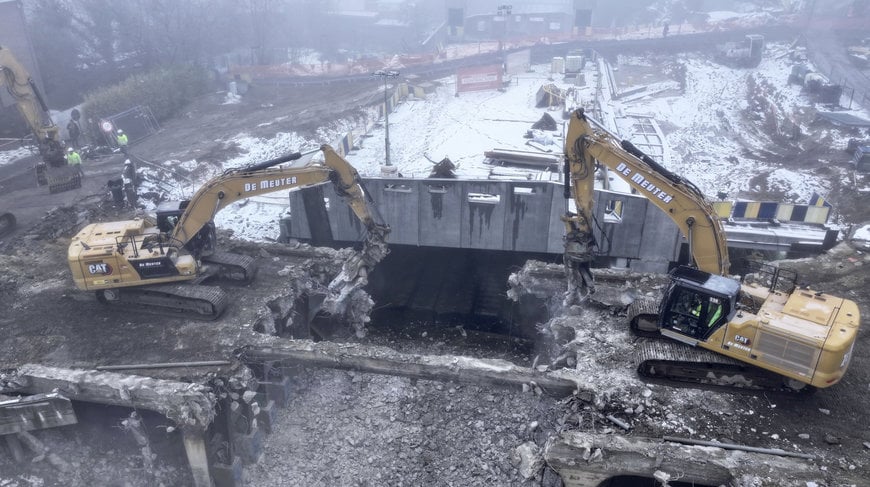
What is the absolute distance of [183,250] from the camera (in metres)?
13.3

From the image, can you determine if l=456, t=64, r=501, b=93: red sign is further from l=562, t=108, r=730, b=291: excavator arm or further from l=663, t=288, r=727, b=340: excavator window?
l=663, t=288, r=727, b=340: excavator window

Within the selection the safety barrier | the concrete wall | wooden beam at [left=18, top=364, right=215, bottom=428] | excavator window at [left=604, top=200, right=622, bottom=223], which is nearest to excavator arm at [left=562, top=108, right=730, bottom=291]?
the concrete wall

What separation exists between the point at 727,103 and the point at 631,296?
75.0 ft

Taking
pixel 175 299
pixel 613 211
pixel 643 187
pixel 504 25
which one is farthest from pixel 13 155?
pixel 504 25

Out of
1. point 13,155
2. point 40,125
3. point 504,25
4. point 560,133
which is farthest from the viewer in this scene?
point 504,25

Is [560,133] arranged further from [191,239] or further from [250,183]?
[191,239]

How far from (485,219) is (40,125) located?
15172 mm

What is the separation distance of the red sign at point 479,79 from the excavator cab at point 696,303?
2371 centimetres

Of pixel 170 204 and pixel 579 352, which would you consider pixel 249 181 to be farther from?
pixel 579 352

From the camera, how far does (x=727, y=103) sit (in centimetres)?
3122

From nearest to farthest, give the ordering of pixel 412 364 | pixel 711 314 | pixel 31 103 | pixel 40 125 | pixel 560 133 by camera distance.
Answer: pixel 711 314
pixel 412 364
pixel 31 103
pixel 40 125
pixel 560 133

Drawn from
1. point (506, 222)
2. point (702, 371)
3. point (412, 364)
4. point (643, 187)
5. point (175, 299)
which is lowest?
point (412, 364)

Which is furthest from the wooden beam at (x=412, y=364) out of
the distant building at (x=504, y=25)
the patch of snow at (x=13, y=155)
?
Answer: the distant building at (x=504, y=25)

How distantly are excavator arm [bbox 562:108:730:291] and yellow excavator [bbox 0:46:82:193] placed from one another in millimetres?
17489
